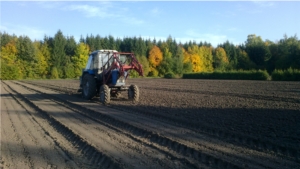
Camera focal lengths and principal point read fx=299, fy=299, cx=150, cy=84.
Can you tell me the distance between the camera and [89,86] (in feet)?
51.4

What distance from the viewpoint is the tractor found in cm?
1434

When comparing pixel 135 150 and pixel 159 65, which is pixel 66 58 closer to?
pixel 159 65

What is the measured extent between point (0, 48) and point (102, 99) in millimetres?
66198

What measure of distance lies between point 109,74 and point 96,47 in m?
68.3

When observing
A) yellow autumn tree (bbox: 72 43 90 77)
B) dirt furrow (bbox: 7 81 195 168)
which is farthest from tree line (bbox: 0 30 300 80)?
dirt furrow (bbox: 7 81 195 168)

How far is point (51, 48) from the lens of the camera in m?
72.2

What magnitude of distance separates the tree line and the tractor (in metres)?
46.7

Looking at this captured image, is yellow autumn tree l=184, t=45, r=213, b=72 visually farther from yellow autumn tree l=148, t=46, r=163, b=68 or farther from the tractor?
the tractor

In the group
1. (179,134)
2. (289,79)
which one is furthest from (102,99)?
(289,79)

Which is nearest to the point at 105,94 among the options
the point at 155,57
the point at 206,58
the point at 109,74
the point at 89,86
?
the point at 109,74

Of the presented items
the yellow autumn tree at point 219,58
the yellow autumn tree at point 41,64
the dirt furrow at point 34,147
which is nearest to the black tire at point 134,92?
the dirt furrow at point 34,147

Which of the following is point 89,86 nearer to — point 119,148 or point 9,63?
point 119,148

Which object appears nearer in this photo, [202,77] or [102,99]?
[102,99]

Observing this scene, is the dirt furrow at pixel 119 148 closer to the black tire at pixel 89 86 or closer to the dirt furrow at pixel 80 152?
the dirt furrow at pixel 80 152
